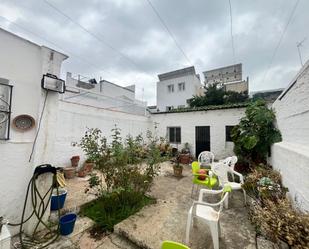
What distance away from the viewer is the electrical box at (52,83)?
8.12ft

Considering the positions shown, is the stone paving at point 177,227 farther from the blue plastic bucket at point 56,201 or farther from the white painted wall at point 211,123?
the white painted wall at point 211,123

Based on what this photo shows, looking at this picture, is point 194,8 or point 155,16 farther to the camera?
point 155,16

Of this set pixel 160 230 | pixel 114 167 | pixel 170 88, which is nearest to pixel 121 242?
pixel 160 230

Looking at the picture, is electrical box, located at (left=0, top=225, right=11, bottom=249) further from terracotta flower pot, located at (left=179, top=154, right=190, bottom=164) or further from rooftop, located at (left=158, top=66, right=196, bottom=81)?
rooftop, located at (left=158, top=66, right=196, bottom=81)

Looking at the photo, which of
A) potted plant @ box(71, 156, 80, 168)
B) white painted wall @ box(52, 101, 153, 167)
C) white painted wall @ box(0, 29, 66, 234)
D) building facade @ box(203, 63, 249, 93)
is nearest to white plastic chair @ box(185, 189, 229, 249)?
white painted wall @ box(0, 29, 66, 234)

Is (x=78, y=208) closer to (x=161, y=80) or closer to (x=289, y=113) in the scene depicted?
(x=289, y=113)

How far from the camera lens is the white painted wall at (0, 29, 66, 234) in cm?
223

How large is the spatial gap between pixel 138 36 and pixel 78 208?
5770mm

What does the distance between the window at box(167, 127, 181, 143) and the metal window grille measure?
7.74 m

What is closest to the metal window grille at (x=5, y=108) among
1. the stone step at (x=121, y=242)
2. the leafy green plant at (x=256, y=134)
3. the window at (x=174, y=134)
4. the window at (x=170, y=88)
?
the stone step at (x=121, y=242)

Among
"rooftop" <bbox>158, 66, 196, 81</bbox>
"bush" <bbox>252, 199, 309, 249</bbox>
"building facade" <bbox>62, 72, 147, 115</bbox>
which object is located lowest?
"bush" <bbox>252, 199, 309, 249</bbox>

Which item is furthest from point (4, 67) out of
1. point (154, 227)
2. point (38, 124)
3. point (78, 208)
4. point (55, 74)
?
point (154, 227)

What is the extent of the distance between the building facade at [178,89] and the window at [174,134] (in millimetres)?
6962

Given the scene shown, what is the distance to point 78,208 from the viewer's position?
298 cm
